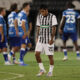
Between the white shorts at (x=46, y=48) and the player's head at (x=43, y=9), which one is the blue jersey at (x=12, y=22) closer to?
the white shorts at (x=46, y=48)

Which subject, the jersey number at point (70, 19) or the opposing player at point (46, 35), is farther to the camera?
the jersey number at point (70, 19)

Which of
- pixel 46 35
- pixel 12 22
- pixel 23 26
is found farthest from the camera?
Result: pixel 12 22

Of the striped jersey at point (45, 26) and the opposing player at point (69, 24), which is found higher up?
the striped jersey at point (45, 26)

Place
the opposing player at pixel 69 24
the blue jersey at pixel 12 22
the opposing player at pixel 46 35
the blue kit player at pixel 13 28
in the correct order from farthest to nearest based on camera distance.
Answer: the opposing player at pixel 69 24 → the blue jersey at pixel 12 22 → the blue kit player at pixel 13 28 → the opposing player at pixel 46 35

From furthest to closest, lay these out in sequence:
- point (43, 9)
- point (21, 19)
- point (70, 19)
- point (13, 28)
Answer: point (70, 19) < point (13, 28) < point (21, 19) < point (43, 9)

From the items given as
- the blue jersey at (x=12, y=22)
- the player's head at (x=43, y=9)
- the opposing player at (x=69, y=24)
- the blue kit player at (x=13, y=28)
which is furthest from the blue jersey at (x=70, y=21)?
the player's head at (x=43, y=9)

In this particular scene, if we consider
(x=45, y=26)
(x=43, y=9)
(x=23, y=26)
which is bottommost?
(x=23, y=26)

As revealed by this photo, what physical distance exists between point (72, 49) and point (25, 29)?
52.8 feet

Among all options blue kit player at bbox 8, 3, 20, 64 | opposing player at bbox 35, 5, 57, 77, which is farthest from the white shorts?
blue kit player at bbox 8, 3, 20, 64

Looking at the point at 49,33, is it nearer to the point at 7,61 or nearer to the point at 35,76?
the point at 35,76

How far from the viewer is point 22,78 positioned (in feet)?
43.3

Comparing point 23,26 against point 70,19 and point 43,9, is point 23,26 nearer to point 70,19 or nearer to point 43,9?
point 70,19

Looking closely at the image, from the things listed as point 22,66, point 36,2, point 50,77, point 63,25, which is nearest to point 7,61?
point 22,66

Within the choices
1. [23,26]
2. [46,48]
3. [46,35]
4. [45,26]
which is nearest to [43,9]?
[45,26]
